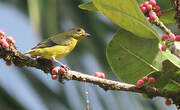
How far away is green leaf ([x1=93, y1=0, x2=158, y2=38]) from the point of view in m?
2.05

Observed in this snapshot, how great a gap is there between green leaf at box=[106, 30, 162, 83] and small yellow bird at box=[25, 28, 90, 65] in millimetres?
1077

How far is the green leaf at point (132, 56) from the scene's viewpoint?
7.43 ft

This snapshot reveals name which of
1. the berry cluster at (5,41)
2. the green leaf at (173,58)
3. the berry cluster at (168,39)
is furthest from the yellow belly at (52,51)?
the green leaf at (173,58)

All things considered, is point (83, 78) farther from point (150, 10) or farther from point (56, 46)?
point (56, 46)

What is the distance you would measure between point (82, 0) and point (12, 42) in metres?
5.76

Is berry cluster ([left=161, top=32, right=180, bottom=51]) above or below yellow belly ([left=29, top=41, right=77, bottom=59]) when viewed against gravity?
above

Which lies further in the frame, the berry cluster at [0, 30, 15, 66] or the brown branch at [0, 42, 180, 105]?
the berry cluster at [0, 30, 15, 66]

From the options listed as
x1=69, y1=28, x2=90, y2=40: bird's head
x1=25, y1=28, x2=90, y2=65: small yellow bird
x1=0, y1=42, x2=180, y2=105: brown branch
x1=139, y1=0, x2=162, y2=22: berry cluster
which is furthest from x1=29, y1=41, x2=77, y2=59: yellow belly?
x1=139, y1=0, x2=162, y2=22: berry cluster

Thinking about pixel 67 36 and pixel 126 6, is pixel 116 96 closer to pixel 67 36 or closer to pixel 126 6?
pixel 67 36

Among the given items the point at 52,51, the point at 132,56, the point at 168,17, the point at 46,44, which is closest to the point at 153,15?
the point at 168,17

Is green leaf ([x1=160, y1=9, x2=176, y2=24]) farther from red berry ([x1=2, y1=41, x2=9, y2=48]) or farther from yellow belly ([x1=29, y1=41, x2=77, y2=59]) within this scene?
yellow belly ([x1=29, y1=41, x2=77, y2=59])

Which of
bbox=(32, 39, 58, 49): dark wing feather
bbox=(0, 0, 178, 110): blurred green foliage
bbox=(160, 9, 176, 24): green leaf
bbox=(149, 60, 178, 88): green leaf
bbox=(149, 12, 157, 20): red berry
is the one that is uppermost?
bbox=(149, 12, 157, 20): red berry

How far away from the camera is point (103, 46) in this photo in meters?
7.85

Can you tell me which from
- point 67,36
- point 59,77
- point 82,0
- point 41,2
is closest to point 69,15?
point 82,0
